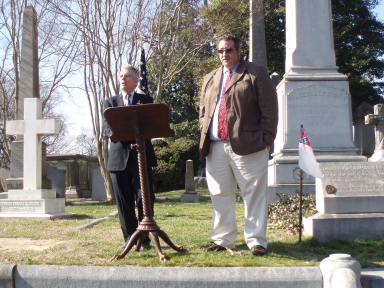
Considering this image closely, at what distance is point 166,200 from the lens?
14.2m

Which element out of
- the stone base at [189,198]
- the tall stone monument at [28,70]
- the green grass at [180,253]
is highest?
the tall stone monument at [28,70]

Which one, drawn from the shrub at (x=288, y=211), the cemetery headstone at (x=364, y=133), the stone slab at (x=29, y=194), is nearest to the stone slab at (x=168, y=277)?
the shrub at (x=288, y=211)

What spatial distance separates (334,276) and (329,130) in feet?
18.5

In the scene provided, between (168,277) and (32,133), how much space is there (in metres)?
6.38

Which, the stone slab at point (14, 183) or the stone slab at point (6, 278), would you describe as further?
the stone slab at point (14, 183)

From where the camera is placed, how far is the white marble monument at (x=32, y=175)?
9.11 metres

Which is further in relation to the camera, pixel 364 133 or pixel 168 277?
pixel 364 133

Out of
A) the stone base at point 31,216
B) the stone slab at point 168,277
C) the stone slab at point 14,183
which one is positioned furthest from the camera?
the stone slab at point 14,183

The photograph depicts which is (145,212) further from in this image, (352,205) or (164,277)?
(352,205)

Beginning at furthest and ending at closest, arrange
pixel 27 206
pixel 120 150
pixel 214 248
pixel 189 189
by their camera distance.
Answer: pixel 189 189 → pixel 27 206 → pixel 120 150 → pixel 214 248

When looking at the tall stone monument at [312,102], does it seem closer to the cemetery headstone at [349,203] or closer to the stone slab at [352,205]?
the cemetery headstone at [349,203]

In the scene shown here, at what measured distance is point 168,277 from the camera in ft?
12.6

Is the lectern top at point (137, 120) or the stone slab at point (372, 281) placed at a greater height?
the lectern top at point (137, 120)

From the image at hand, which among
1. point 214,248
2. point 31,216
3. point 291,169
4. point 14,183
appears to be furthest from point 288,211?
point 14,183
